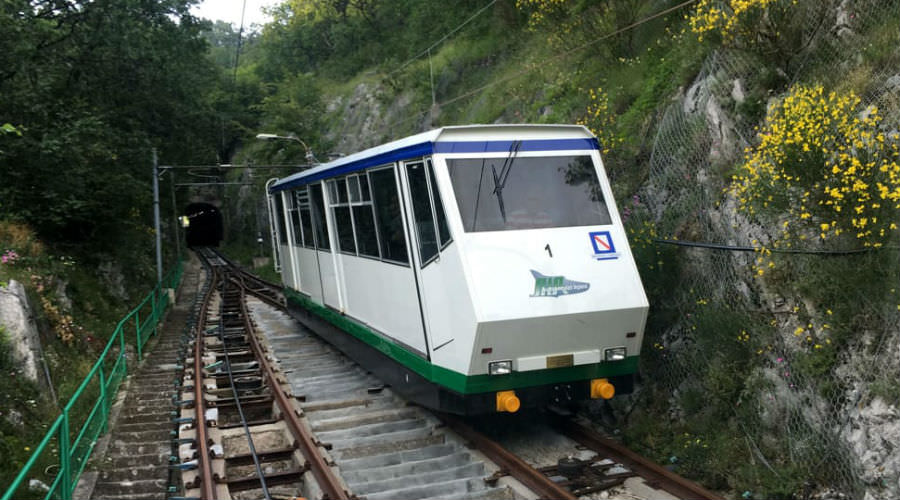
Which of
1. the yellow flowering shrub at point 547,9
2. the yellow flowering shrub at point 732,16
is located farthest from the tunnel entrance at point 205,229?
the yellow flowering shrub at point 732,16

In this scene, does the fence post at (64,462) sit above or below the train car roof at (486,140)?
below

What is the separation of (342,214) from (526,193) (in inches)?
146

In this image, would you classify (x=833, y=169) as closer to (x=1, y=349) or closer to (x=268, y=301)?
(x=1, y=349)

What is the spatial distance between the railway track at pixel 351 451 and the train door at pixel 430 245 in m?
1.28

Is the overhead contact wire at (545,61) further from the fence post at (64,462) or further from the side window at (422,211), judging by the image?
the fence post at (64,462)

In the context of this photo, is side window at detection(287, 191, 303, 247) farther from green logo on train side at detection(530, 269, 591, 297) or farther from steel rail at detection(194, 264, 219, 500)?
green logo on train side at detection(530, 269, 591, 297)

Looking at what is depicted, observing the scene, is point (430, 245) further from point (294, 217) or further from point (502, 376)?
point (294, 217)

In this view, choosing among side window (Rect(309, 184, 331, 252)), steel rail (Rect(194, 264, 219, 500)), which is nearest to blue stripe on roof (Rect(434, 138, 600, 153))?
steel rail (Rect(194, 264, 219, 500))

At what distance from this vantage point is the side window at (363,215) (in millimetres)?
9281

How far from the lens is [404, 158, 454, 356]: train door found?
7.50m

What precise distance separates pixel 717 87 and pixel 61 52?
58.0 feet

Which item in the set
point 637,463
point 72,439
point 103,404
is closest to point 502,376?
point 637,463

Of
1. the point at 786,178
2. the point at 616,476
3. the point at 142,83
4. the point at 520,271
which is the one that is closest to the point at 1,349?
the point at 520,271

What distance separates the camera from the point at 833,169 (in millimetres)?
6160
